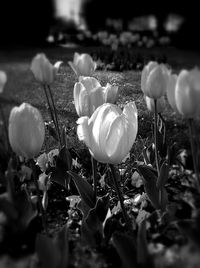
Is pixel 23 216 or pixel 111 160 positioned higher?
pixel 111 160

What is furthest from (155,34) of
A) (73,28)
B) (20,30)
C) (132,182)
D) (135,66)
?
(132,182)

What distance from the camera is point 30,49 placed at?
330 cm

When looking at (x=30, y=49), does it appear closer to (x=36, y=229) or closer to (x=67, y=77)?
(x=67, y=77)

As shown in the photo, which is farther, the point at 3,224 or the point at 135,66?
the point at 135,66

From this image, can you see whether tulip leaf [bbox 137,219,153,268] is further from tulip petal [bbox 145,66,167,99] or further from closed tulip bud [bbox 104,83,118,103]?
closed tulip bud [bbox 104,83,118,103]

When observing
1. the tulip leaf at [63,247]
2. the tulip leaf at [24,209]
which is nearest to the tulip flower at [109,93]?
the tulip leaf at [24,209]

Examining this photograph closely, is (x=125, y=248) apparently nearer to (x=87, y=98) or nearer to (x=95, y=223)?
(x=95, y=223)

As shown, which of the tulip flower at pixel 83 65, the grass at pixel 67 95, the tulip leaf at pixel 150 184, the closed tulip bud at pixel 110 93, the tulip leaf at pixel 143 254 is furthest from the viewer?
the grass at pixel 67 95

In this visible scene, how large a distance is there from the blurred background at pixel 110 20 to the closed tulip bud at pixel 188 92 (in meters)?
3.54

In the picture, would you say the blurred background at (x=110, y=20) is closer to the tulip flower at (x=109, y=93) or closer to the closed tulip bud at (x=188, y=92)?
the tulip flower at (x=109, y=93)

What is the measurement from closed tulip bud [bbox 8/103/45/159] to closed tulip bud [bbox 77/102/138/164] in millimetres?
125

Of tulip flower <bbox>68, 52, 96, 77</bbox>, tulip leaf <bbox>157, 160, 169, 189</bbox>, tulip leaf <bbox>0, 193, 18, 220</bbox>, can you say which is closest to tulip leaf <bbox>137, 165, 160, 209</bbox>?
tulip leaf <bbox>157, 160, 169, 189</bbox>

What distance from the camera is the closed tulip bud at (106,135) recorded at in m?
1.28

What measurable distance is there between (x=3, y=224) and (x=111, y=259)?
0.33 meters
